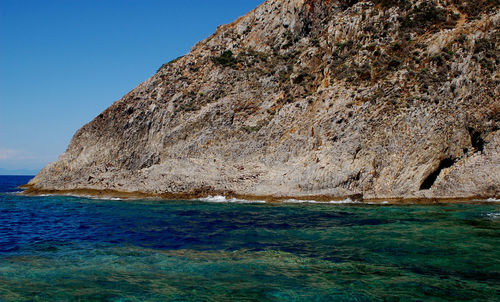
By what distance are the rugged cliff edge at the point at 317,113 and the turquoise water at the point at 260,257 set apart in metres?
8.85

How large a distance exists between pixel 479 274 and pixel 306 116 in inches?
1151

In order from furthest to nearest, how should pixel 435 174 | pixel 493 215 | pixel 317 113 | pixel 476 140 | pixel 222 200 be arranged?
pixel 317 113 → pixel 222 200 → pixel 435 174 → pixel 476 140 → pixel 493 215

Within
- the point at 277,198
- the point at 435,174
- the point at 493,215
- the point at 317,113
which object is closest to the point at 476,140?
the point at 435,174

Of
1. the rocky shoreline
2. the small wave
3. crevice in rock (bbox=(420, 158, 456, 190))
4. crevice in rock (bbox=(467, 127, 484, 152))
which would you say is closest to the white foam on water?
the rocky shoreline

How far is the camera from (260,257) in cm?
1319

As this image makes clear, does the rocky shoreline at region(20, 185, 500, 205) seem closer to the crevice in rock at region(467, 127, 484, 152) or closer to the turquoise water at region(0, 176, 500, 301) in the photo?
the crevice in rock at region(467, 127, 484, 152)

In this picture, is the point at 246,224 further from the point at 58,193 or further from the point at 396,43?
the point at 58,193

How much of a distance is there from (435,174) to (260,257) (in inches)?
930

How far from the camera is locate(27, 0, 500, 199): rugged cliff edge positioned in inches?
1214

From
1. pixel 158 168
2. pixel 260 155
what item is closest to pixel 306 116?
pixel 260 155

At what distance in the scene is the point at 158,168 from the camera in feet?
133

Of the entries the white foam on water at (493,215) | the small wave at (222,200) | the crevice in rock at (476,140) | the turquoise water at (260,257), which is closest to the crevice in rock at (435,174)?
the crevice in rock at (476,140)

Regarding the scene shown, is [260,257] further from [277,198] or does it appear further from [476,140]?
[476,140]

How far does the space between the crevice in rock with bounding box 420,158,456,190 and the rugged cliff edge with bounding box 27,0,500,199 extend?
112 millimetres
